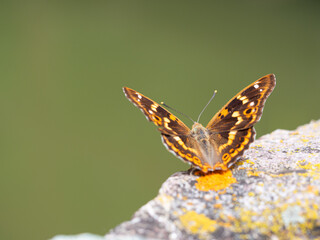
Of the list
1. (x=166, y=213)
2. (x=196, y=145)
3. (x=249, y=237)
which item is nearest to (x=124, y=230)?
(x=166, y=213)

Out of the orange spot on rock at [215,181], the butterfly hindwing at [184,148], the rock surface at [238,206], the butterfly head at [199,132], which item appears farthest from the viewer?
the butterfly head at [199,132]

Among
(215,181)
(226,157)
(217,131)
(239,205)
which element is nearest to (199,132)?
(217,131)

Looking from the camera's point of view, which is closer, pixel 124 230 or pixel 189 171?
pixel 124 230

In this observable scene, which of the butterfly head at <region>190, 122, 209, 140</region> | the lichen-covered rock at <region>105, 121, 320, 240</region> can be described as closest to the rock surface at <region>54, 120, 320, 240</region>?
the lichen-covered rock at <region>105, 121, 320, 240</region>

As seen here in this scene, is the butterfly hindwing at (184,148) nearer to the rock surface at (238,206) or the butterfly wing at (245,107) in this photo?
the rock surface at (238,206)

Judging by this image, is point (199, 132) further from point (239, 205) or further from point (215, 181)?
point (239, 205)

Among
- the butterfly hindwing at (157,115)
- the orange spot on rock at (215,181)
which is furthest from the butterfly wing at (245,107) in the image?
the orange spot on rock at (215,181)

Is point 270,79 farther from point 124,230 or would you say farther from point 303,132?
point 124,230
